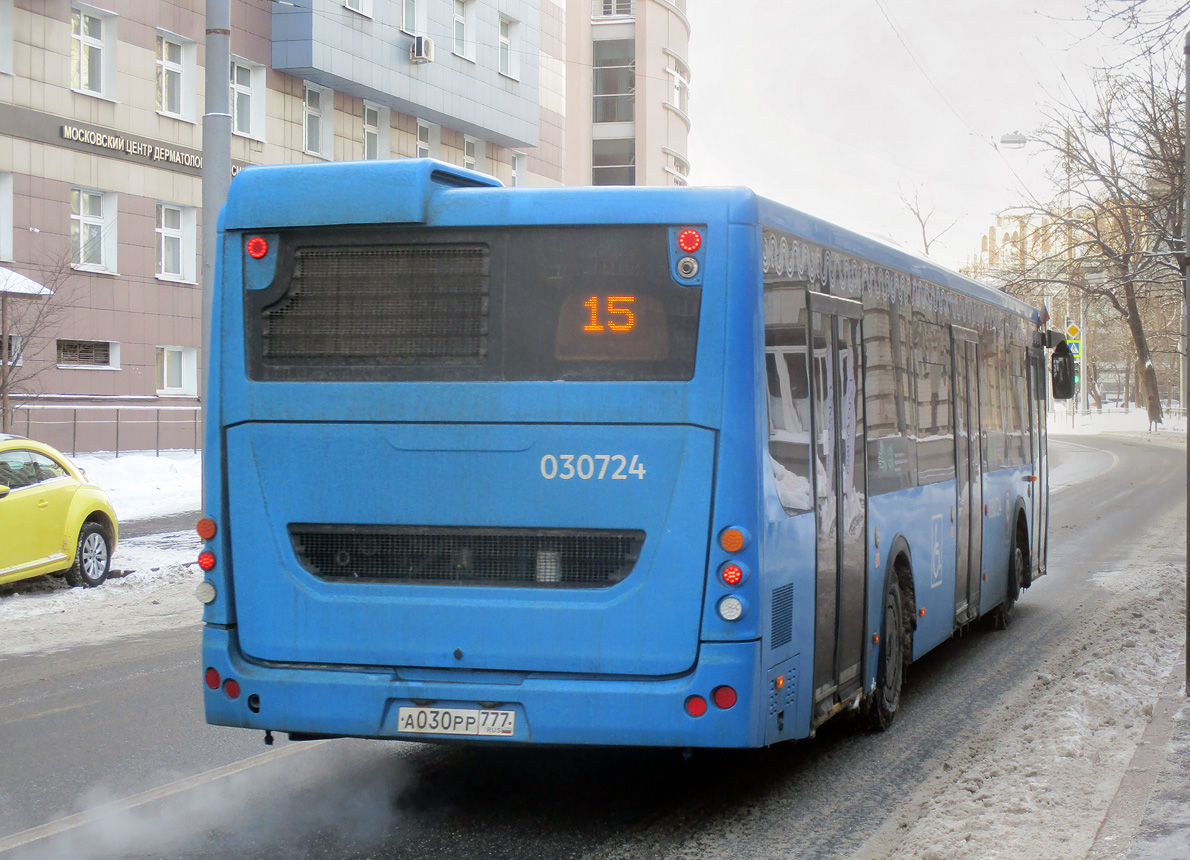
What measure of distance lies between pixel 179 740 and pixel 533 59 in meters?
41.4

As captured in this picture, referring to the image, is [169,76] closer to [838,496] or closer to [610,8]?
[838,496]

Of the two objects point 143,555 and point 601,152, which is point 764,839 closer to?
point 143,555

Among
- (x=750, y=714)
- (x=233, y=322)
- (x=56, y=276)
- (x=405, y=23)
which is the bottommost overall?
(x=750, y=714)

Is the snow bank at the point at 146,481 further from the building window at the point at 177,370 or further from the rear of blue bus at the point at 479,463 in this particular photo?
the rear of blue bus at the point at 479,463

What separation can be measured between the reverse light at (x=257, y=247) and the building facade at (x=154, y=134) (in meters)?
21.0

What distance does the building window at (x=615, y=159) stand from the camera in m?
63.7

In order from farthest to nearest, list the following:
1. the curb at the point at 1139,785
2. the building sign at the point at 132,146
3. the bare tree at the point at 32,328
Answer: the building sign at the point at 132,146 → the bare tree at the point at 32,328 → the curb at the point at 1139,785

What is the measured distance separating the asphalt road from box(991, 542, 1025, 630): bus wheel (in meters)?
2.55

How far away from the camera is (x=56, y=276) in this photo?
2981 cm

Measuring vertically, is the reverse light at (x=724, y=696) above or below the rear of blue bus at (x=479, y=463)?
below

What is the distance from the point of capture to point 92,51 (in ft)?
105

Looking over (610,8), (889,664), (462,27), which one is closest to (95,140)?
(462,27)

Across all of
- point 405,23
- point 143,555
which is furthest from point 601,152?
point 143,555

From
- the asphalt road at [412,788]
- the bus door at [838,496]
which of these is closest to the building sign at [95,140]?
the asphalt road at [412,788]
